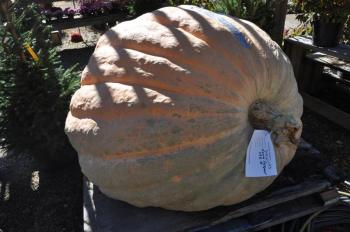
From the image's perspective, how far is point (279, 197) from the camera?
6.53ft

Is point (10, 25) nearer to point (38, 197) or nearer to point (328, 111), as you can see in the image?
point (38, 197)

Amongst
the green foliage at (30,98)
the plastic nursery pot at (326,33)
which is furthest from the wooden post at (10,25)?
the plastic nursery pot at (326,33)

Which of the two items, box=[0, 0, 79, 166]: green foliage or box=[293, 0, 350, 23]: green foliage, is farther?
box=[293, 0, 350, 23]: green foliage

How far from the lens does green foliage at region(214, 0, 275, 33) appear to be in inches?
150

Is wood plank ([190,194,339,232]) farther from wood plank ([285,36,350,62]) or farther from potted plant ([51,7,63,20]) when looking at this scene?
potted plant ([51,7,63,20])

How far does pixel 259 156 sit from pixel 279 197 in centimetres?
40

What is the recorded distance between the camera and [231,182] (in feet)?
5.73

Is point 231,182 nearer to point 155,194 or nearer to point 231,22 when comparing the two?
point 155,194

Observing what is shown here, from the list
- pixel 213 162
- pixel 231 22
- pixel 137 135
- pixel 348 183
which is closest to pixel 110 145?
pixel 137 135

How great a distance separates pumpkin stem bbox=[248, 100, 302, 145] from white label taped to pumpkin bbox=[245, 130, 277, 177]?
0.17ft

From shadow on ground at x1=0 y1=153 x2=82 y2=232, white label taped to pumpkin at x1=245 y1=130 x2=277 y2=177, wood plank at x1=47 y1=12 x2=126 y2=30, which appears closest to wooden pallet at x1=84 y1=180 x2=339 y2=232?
white label taped to pumpkin at x1=245 y1=130 x2=277 y2=177

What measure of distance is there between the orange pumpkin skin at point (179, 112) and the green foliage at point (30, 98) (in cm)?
86

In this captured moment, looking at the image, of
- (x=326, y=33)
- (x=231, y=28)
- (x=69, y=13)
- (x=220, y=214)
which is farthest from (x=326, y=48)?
(x=69, y=13)

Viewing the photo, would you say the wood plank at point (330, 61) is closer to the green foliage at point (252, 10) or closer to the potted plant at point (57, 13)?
the green foliage at point (252, 10)
